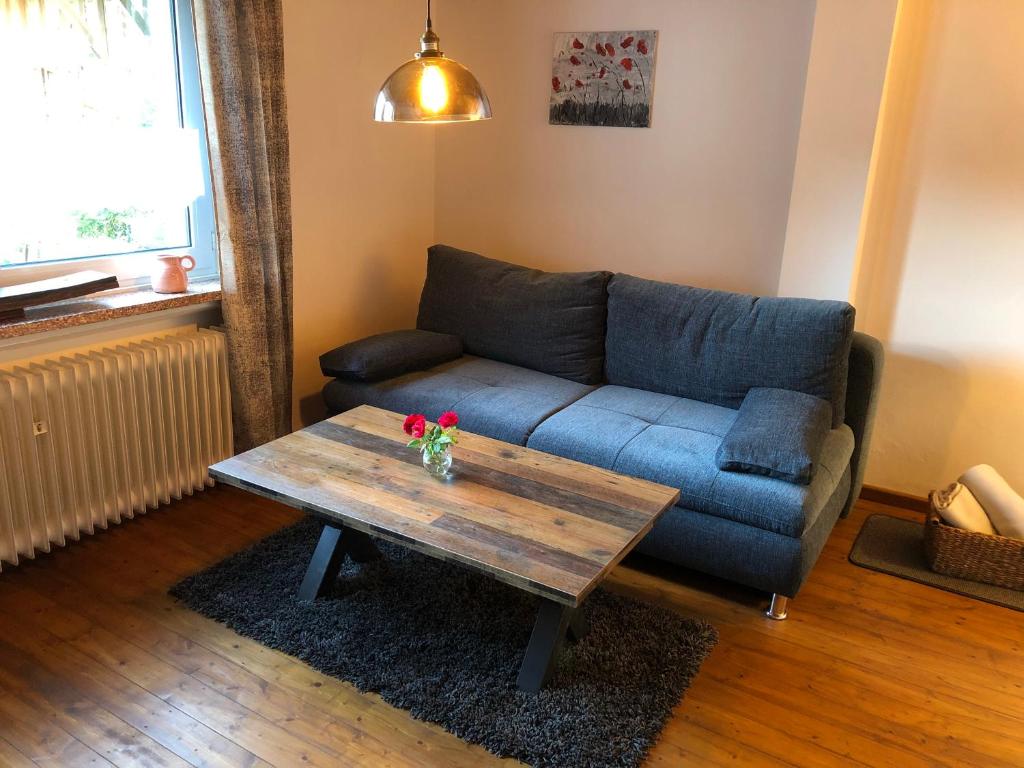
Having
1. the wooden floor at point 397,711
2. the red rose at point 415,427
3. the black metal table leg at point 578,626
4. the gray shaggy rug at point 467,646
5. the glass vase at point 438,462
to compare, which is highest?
the red rose at point 415,427

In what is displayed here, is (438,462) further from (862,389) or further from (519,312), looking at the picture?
(862,389)

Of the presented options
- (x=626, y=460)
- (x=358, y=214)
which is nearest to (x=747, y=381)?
(x=626, y=460)

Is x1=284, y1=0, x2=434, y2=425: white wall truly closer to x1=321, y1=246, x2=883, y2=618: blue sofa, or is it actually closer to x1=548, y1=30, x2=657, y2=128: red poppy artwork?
x1=321, y1=246, x2=883, y2=618: blue sofa

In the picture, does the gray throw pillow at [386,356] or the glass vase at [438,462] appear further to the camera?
the gray throw pillow at [386,356]

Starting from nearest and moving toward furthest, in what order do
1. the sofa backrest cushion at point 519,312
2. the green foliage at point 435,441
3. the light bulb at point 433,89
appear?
the light bulb at point 433,89, the green foliage at point 435,441, the sofa backrest cushion at point 519,312

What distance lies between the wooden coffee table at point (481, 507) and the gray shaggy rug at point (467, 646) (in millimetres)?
93

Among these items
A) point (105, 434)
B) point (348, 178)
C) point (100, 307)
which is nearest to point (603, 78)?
point (348, 178)

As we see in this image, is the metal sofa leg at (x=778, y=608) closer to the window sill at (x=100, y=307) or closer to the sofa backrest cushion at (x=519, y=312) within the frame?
the sofa backrest cushion at (x=519, y=312)

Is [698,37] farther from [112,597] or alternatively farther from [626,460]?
[112,597]

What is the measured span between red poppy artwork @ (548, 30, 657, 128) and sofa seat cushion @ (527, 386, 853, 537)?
1.29 m

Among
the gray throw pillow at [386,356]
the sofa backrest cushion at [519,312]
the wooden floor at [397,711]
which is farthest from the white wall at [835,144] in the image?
the gray throw pillow at [386,356]

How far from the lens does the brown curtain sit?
2.78m

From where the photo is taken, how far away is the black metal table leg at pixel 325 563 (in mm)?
2494

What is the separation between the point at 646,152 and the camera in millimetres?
3508
